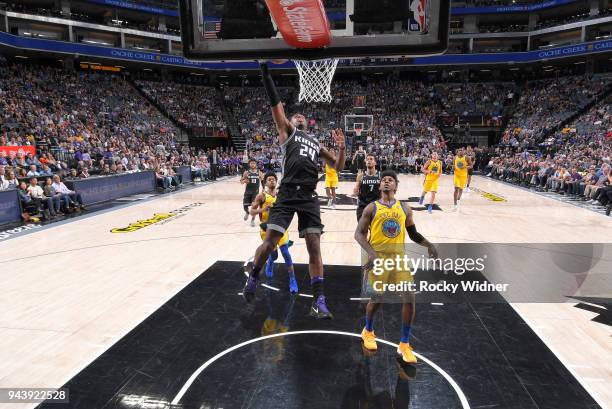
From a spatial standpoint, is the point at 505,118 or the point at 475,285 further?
the point at 505,118

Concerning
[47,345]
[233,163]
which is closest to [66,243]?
[47,345]

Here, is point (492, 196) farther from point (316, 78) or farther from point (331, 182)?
point (316, 78)

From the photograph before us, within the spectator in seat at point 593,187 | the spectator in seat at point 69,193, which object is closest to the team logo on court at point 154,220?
the spectator in seat at point 69,193

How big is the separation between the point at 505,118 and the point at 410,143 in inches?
372

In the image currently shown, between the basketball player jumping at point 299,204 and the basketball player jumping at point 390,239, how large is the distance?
1.68ft

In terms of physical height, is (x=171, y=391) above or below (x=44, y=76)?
below

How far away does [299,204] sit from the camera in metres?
4.26

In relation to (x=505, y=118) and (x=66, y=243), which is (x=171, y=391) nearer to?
(x=66, y=243)

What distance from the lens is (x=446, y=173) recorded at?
29.0m

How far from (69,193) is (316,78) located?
836 cm

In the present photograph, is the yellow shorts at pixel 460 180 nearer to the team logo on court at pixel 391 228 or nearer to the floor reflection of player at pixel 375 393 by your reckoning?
the team logo on court at pixel 391 228

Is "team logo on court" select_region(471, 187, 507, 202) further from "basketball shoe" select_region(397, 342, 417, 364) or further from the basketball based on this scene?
"basketball shoe" select_region(397, 342, 417, 364)

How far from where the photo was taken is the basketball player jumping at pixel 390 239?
3910 millimetres

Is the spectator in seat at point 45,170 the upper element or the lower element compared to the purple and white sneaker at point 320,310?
upper
